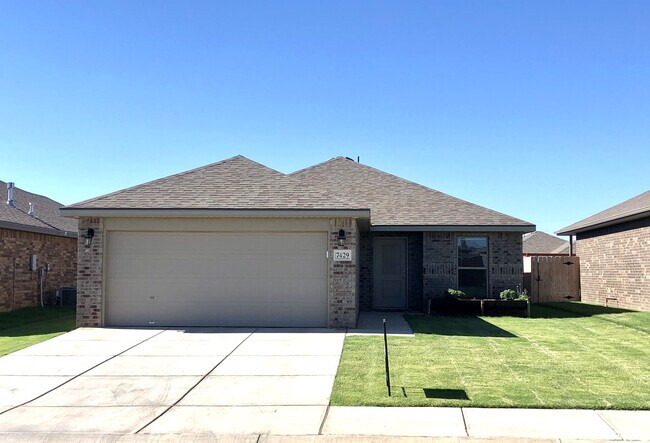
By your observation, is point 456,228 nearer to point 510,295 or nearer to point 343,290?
point 510,295

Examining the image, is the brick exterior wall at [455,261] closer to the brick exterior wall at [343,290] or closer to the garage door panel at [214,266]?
the brick exterior wall at [343,290]

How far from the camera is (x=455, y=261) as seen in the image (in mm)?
17234

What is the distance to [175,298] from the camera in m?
13.3

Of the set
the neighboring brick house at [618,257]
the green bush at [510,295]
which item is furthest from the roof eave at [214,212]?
the neighboring brick house at [618,257]

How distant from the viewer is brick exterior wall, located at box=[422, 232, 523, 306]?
1719cm

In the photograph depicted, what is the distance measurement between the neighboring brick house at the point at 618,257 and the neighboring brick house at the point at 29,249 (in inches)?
724

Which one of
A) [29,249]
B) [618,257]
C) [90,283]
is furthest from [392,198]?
[29,249]

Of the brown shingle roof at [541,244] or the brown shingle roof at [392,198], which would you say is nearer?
the brown shingle roof at [392,198]

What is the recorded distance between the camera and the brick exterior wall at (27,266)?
16859 millimetres

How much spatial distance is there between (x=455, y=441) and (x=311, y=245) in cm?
795

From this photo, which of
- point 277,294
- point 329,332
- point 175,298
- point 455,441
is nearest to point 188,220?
point 175,298

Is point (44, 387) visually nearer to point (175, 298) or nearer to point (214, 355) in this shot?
point (214, 355)

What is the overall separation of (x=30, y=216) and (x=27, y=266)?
2.25 m

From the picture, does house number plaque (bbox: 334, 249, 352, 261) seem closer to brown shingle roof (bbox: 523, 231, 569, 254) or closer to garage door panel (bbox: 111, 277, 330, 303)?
garage door panel (bbox: 111, 277, 330, 303)
